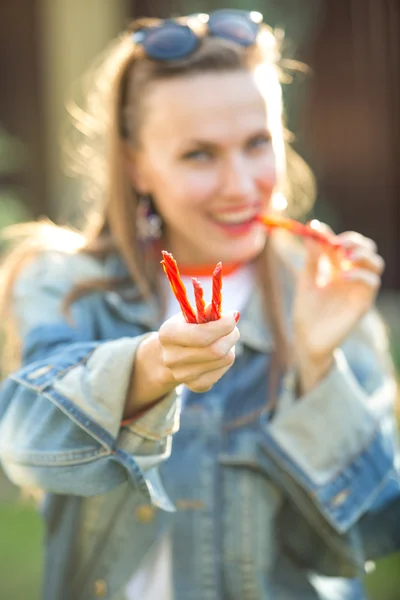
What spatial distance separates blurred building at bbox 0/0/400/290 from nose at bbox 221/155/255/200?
471cm

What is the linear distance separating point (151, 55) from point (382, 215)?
5.11 meters

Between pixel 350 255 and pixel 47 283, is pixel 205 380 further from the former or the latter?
pixel 47 283

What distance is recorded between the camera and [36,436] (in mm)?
1632

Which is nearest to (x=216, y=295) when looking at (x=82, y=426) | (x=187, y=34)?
(x=82, y=426)

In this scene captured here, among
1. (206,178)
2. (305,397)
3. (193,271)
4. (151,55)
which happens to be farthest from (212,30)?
(305,397)

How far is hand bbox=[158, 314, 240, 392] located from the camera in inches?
50.8

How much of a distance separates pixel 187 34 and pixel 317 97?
5.04 meters

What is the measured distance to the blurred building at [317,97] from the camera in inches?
266

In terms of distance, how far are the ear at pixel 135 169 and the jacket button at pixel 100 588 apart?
2.85ft

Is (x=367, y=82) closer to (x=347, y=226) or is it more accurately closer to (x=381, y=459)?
(x=347, y=226)

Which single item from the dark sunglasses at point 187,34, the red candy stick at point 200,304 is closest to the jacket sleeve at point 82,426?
the red candy stick at point 200,304

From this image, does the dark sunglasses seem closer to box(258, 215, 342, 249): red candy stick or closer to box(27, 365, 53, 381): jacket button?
box(258, 215, 342, 249): red candy stick

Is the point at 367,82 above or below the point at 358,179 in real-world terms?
above

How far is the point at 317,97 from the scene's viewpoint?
6.93 m
